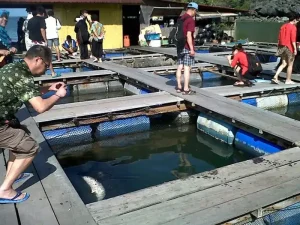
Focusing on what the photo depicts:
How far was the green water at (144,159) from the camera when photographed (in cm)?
485

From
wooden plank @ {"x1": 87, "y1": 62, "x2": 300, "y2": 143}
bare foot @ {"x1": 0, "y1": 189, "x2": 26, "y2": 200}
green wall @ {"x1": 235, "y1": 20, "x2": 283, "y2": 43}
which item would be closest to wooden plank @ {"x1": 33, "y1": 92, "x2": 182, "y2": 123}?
wooden plank @ {"x1": 87, "y1": 62, "x2": 300, "y2": 143}

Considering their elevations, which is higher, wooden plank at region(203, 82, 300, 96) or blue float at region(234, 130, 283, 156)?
wooden plank at region(203, 82, 300, 96)

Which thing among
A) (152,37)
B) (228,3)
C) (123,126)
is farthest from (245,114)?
(228,3)

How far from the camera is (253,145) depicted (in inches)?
212

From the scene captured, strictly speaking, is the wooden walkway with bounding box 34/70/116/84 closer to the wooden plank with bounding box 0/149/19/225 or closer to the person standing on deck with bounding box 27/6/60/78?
the person standing on deck with bounding box 27/6/60/78

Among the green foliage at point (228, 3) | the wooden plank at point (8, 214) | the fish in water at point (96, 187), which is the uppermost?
the green foliage at point (228, 3)

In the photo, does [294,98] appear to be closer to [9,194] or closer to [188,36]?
[188,36]

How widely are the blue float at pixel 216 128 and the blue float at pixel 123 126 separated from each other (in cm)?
99

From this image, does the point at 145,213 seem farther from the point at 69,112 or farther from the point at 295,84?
the point at 295,84

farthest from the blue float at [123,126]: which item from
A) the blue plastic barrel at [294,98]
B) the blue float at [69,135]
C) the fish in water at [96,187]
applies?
the blue plastic barrel at [294,98]

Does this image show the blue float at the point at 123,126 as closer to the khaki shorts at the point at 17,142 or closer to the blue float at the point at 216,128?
the blue float at the point at 216,128

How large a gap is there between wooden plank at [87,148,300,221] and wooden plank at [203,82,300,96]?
305cm

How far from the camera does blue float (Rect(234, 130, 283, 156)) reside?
506 centimetres

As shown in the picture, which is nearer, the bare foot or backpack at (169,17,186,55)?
the bare foot
